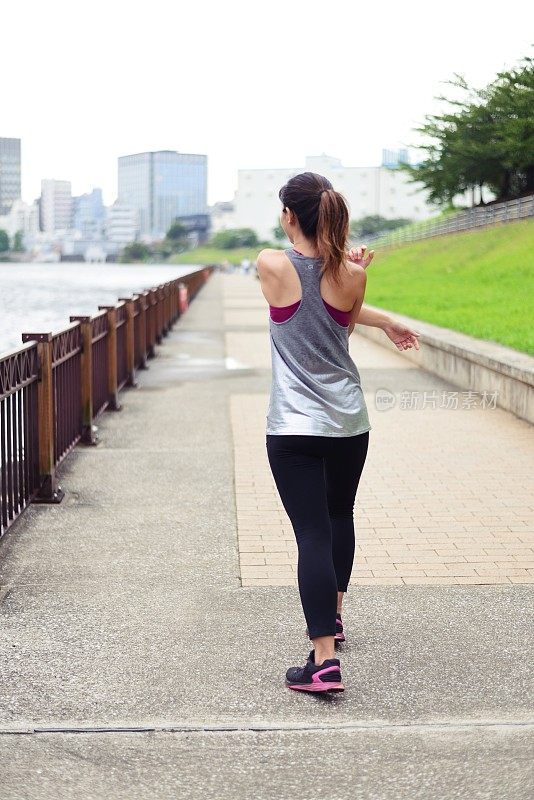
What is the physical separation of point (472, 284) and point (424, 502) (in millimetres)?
19916

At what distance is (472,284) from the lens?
26.8 m

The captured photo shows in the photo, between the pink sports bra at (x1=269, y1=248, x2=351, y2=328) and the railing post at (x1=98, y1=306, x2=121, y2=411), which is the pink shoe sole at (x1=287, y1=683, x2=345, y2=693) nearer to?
the pink sports bra at (x1=269, y1=248, x2=351, y2=328)

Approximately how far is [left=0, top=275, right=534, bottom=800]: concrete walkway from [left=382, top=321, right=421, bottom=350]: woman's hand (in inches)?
47.9

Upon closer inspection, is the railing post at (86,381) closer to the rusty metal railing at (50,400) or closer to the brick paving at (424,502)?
the rusty metal railing at (50,400)

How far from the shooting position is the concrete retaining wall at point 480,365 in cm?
1092

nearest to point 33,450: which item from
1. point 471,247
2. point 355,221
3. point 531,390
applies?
point 531,390

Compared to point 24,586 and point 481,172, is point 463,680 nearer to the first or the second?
point 24,586

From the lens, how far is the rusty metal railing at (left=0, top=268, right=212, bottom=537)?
662 centimetres

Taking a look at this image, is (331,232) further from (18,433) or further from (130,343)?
(130,343)

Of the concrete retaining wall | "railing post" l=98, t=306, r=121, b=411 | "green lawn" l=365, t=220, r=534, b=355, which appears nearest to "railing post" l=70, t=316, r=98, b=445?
"railing post" l=98, t=306, r=121, b=411

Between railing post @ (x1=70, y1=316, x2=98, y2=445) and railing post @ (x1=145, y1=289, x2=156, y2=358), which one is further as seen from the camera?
railing post @ (x1=145, y1=289, x2=156, y2=358)

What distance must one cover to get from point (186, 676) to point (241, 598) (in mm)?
1031

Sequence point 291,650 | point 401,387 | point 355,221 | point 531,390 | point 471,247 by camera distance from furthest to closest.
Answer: point 355,221 → point 471,247 → point 401,387 → point 531,390 → point 291,650

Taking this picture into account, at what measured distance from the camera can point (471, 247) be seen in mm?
40188
